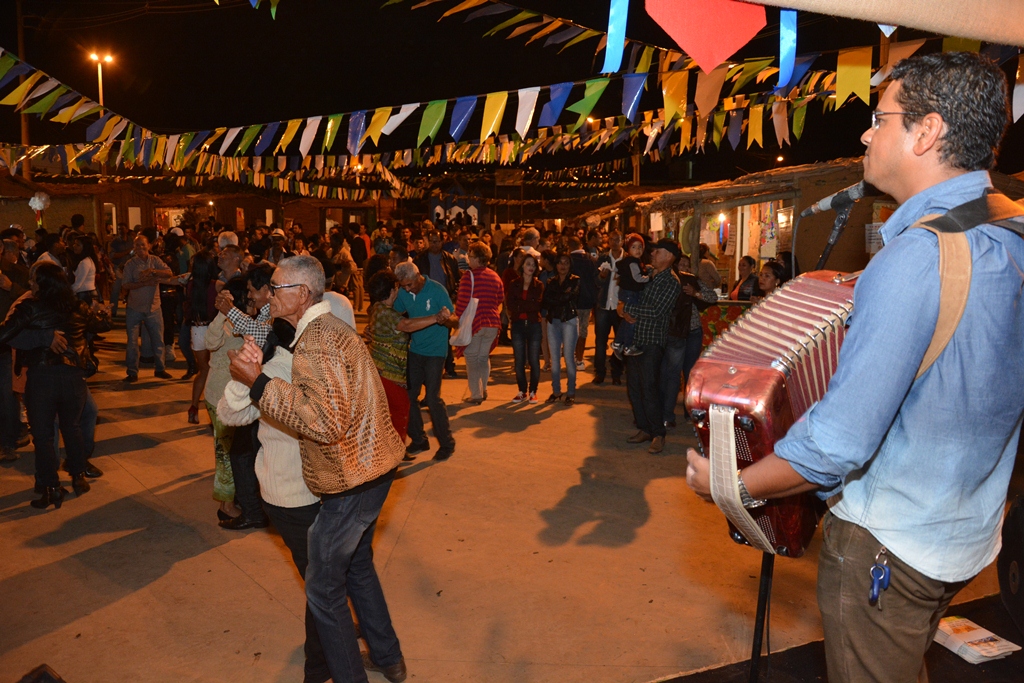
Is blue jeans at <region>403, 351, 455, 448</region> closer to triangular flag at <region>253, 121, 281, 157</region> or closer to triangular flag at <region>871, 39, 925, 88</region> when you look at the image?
triangular flag at <region>253, 121, 281, 157</region>

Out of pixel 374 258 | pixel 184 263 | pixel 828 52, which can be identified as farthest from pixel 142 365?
pixel 828 52

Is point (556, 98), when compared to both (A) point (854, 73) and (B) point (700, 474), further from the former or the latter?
(B) point (700, 474)

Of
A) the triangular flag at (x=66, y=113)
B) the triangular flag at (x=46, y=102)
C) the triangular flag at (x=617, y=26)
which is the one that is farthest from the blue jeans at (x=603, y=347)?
the triangular flag at (x=617, y=26)

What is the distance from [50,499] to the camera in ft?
19.2

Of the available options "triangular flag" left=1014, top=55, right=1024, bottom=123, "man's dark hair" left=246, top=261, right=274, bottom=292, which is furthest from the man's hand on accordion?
"triangular flag" left=1014, top=55, right=1024, bottom=123

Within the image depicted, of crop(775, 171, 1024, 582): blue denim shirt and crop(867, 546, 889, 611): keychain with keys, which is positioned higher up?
crop(775, 171, 1024, 582): blue denim shirt

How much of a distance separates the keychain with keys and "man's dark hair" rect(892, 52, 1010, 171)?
0.87 metres

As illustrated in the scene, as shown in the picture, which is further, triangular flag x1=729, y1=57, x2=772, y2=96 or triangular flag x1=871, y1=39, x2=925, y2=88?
triangular flag x1=729, y1=57, x2=772, y2=96

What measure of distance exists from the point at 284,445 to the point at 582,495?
3.29 meters

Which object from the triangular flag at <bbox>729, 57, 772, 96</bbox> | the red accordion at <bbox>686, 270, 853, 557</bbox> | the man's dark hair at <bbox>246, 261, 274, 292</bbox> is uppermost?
the triangular flag at <bbox>729, 57, 772, 96</bbox>

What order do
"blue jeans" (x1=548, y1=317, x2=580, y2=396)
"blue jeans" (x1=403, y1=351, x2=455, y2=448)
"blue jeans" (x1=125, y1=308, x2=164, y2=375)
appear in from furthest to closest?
1. "blue jeans" (x1=125, y1=308, x2=164, y2=375)
2. "blue jeans" (x1=548, y1=317, x2=580, y2=396)
3. "blue jeans" (x1=403, y1=351, x2=455, y2=448)

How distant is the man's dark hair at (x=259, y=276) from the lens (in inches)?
182

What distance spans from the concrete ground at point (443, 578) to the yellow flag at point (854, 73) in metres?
3.14

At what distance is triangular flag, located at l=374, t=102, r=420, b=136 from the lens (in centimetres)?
722
